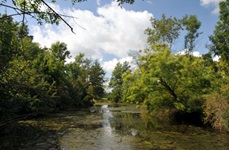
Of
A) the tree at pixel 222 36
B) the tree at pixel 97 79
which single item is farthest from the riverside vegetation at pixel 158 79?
the tree at pixel 97 79

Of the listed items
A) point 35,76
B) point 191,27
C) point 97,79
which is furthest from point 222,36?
point 97,79

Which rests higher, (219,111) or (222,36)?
(222,36)

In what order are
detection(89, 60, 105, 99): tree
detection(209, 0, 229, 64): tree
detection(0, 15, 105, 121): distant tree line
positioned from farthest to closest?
detection(89, 60, 105, 99): tree
detection(209, 0, 229, 64): tree
detection(0, 15, 105, 121): distant tree line

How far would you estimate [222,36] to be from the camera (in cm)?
3306

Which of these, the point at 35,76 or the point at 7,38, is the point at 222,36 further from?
the point at 7,38

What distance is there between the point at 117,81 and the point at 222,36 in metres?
50.8

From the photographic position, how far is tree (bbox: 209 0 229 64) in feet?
97.6

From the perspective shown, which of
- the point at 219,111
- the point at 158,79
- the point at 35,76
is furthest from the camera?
the point at 158,79

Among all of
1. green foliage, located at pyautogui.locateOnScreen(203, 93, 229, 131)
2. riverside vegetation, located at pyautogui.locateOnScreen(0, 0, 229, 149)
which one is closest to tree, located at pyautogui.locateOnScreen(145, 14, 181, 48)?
riverside vegetation, located at pyautogui.locateOnScreen(0, 0, 229, 149)

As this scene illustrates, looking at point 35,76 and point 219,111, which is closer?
point 35,76

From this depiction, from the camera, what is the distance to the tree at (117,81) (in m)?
72.9

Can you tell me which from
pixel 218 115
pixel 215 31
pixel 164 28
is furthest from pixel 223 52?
pixel 218 115

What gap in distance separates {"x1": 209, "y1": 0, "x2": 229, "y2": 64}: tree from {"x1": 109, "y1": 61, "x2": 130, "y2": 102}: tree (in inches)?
1604

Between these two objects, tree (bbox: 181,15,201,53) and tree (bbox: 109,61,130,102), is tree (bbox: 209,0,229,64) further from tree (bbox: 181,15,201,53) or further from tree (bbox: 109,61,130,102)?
tree (bbox: 109,61,130,102)
